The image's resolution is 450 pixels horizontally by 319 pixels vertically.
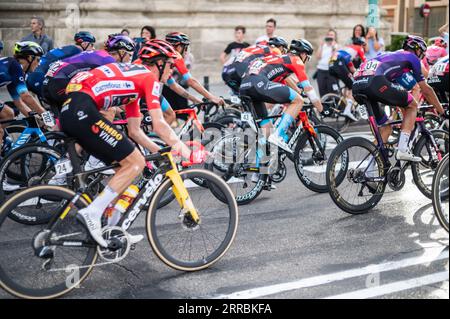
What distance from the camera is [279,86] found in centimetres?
841

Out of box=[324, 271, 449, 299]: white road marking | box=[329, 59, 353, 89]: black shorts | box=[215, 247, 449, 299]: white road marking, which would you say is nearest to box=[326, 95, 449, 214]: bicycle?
box=[215, 247, 449, 299]: white road marking

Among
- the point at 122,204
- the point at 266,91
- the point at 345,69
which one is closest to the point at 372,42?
the point at 345,69

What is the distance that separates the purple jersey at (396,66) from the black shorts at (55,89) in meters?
3.43

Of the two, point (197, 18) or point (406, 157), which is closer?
point (406, 157)

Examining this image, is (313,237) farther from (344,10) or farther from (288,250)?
(344,10)

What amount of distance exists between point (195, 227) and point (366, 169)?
2532 mm

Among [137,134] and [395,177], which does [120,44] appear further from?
[395,177]

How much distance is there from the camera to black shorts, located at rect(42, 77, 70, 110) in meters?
8.16

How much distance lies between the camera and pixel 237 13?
20.5 meters

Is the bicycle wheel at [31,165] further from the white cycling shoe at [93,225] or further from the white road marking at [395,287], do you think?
the white road marking at [395,287]

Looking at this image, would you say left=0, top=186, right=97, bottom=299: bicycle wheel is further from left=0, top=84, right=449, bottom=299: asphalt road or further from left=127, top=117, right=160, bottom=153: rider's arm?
left=127, top=117, right=160, bottom=153: rider's arm

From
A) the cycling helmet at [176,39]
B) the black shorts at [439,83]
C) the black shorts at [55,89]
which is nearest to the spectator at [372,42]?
the black shorts at [439,83]
